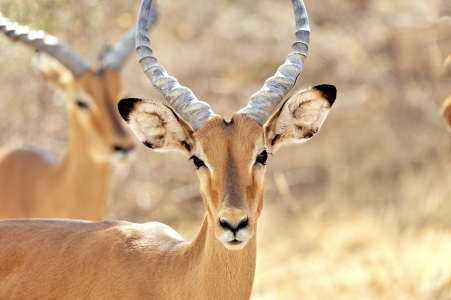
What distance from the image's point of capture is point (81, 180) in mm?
A: 7445

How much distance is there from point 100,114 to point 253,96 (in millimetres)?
3796

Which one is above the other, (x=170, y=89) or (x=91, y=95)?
(x=91, y=95)

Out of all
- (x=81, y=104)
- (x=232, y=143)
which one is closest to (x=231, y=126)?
(x=232, y=143)

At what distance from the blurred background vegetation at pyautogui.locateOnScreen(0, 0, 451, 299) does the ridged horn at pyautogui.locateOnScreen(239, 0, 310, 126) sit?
389cm

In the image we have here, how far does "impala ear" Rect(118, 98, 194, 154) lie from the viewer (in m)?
4.13

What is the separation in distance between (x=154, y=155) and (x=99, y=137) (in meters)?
4.01

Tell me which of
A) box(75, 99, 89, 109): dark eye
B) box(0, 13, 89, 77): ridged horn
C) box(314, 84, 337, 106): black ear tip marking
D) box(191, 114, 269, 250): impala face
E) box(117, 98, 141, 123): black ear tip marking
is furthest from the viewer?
box(75, 99, 89, 109): dark eye

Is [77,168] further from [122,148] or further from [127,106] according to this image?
[127,106]

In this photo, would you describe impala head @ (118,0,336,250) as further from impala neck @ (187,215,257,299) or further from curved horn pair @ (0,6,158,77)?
curved horn pair @ (0,6,158,77)

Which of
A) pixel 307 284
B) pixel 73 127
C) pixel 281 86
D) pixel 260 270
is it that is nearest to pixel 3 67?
pixel 73 127

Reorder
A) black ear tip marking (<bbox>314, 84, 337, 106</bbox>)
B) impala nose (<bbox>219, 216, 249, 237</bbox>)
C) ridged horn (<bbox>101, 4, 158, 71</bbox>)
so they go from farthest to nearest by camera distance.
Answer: ridged horn (<bbox>101, 4, 158, 71</bbox>)
black ear tip marking (<bbox>314, 84, 337, 106</bbox>)
impala nose (<bbox>219, 216, 249, 237</bbox>)

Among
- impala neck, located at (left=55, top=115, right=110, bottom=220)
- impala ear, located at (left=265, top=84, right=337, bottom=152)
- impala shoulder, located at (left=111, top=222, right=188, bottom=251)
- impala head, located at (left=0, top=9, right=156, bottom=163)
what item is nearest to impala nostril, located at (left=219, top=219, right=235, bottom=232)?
impala shoulder, located at (left=111, top=222, right=188, bottom=251)

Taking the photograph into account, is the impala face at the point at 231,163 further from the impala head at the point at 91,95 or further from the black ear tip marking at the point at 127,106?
the impala head at the point at 91,95

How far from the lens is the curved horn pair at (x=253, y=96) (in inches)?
165
